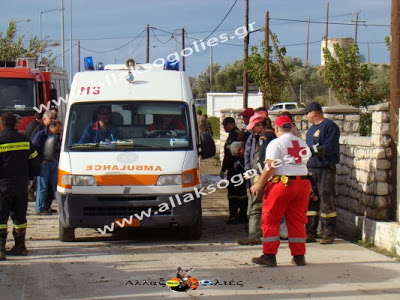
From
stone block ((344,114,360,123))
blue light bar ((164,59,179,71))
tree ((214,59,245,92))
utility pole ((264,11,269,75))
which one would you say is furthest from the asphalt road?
tree ((214,59,245,92))

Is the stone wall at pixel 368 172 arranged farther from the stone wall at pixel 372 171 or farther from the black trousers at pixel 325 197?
the black trousers at pixel 325 197

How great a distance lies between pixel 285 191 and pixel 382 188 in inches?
87.6

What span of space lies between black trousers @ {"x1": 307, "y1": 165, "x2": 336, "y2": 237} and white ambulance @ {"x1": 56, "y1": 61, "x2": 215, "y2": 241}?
1.59 metres

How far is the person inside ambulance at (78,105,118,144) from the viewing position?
10320 mm

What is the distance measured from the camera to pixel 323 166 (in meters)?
10.1

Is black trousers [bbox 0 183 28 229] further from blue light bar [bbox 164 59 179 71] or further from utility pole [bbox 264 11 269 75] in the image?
utility pole [bbox 264 11 269 75]

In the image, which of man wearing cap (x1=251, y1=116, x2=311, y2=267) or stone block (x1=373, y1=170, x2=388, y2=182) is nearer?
man wearing cap (x1=251, y1=116, x2=311, y2=267)

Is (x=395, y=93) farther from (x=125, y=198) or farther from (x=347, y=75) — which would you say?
(x=347, y=75)

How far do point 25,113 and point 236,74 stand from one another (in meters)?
62.9

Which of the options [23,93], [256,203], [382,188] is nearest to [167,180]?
[256,203]

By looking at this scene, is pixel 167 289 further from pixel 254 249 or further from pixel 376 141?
pixel 376 141

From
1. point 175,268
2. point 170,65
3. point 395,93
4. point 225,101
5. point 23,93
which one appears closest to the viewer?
point 175,268

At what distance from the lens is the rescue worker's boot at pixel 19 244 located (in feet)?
30.6

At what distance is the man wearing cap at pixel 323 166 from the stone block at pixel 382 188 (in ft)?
2.08
